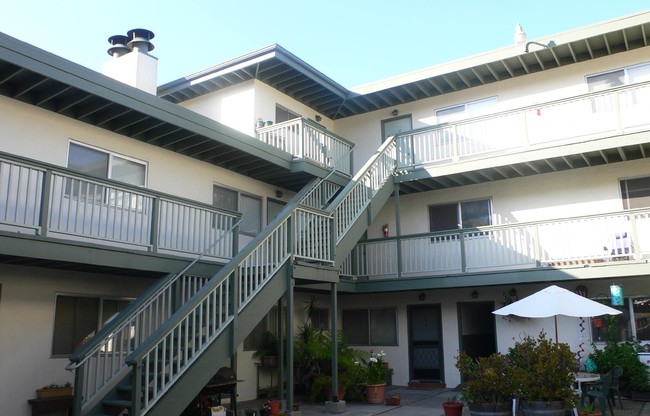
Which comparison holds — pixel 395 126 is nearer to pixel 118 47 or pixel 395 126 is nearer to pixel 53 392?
pixel 118 47

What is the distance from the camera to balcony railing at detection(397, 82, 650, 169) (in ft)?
43.2

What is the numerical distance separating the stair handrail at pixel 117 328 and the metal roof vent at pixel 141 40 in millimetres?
6026

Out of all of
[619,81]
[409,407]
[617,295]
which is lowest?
[409,407]

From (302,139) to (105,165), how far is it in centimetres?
500

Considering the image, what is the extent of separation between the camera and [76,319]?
10617 mm

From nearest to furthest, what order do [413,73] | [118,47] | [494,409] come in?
[494,409] → [118,47] → [413,73]

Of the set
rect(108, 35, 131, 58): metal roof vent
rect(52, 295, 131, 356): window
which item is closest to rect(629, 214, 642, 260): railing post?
rect(52, 295, 131, 356): window

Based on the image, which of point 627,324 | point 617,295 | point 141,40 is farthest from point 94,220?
point 627,324

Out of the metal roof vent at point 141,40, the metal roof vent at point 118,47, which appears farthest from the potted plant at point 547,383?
the metal roof vent at point 118,47

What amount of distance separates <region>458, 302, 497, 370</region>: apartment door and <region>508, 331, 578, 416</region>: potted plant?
21.8 ft

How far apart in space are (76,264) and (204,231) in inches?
108

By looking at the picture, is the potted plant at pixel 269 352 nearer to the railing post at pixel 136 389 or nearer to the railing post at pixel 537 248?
the railing post at pixel 537 248

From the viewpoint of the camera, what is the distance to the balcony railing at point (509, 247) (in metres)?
12.6

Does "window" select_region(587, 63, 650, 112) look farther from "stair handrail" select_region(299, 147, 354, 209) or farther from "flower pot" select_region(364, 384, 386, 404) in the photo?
"flower pot" select_region(364, 384, 386, 404)
